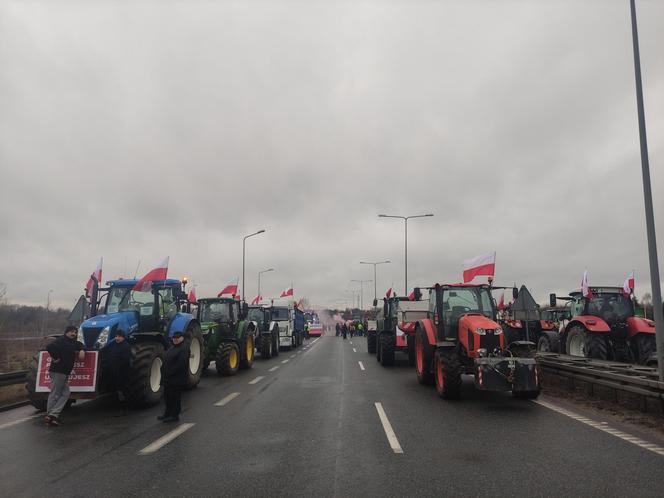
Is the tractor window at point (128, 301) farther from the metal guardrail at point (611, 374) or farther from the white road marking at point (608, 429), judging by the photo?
the metal guardrail at point (611, 374)

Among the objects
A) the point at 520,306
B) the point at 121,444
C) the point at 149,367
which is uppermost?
the point at 520,306

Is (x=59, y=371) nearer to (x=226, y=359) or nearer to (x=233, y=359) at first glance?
(x=226, y=359)

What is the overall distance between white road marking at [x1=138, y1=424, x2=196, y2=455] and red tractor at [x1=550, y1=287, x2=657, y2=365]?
1188cm

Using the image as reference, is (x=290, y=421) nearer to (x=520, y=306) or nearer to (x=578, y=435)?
(x=578, y=435)

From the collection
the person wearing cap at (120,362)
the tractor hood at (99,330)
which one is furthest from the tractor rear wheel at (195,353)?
the person wearing cap at (120,362)

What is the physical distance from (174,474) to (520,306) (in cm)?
1068

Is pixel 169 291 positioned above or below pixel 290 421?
above

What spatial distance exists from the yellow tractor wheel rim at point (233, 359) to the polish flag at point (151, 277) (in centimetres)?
487

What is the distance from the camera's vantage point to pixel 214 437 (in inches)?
286

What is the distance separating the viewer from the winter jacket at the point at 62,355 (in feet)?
27.6

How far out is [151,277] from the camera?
11.3 m

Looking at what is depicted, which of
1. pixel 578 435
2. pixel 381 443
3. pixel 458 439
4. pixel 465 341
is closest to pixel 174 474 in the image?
pixel 381 443

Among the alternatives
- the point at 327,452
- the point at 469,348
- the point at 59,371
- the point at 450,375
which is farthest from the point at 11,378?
the point at 469,348

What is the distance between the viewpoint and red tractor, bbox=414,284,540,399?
9.29 meters
